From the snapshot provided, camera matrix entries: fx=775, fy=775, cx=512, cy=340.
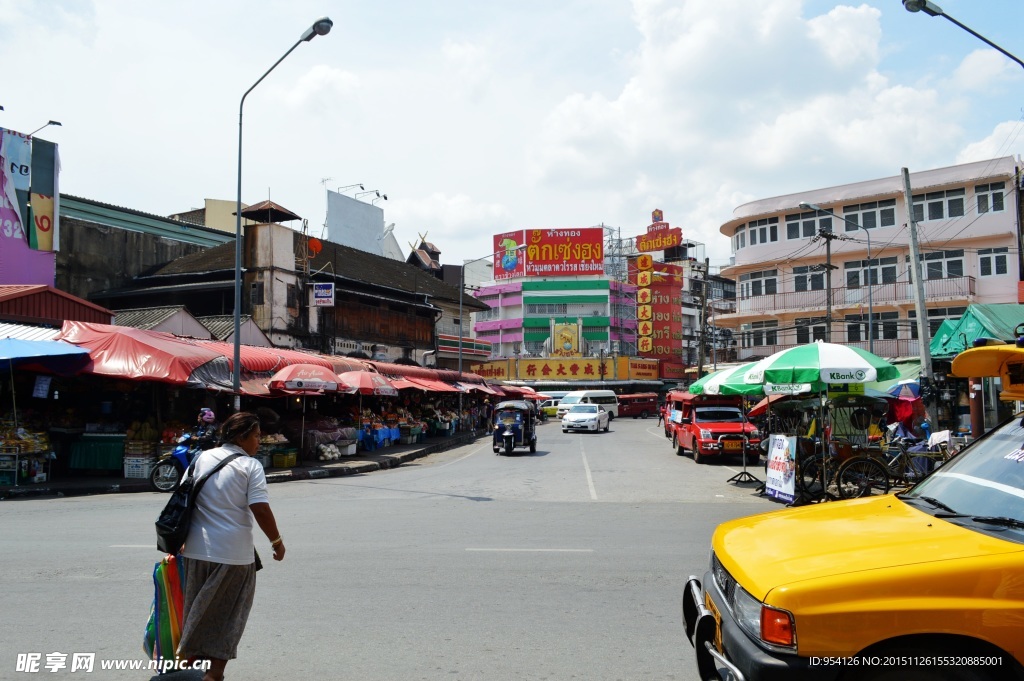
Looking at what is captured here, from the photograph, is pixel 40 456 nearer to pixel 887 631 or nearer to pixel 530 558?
pixel 530 558

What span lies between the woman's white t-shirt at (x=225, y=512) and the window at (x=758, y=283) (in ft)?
148

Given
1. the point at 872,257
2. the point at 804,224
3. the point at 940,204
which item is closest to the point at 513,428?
the point at 872,257

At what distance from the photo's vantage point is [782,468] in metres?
13.2

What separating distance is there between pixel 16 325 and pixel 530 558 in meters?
17.2

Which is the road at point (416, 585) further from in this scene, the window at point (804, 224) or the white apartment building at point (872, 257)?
the window at point (804, 224)

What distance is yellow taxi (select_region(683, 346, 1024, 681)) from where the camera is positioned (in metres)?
3.21

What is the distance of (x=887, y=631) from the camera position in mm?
3221

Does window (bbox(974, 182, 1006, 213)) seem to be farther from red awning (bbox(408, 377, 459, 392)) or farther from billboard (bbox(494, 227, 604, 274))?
billboard (bbox(494, 227, 604, 274))

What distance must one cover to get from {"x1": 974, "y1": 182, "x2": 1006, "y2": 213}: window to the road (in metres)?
32.3

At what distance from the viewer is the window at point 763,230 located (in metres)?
46.4

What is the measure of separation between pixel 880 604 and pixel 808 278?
44620 mm

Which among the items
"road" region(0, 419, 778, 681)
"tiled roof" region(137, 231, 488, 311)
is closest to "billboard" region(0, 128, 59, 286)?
"tiled roof" region(137, 231, 488, 311)

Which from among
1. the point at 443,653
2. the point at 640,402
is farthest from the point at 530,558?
the point at 640,402

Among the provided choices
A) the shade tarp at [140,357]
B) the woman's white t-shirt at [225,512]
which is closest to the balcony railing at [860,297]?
the shade tarp at [140,357]
